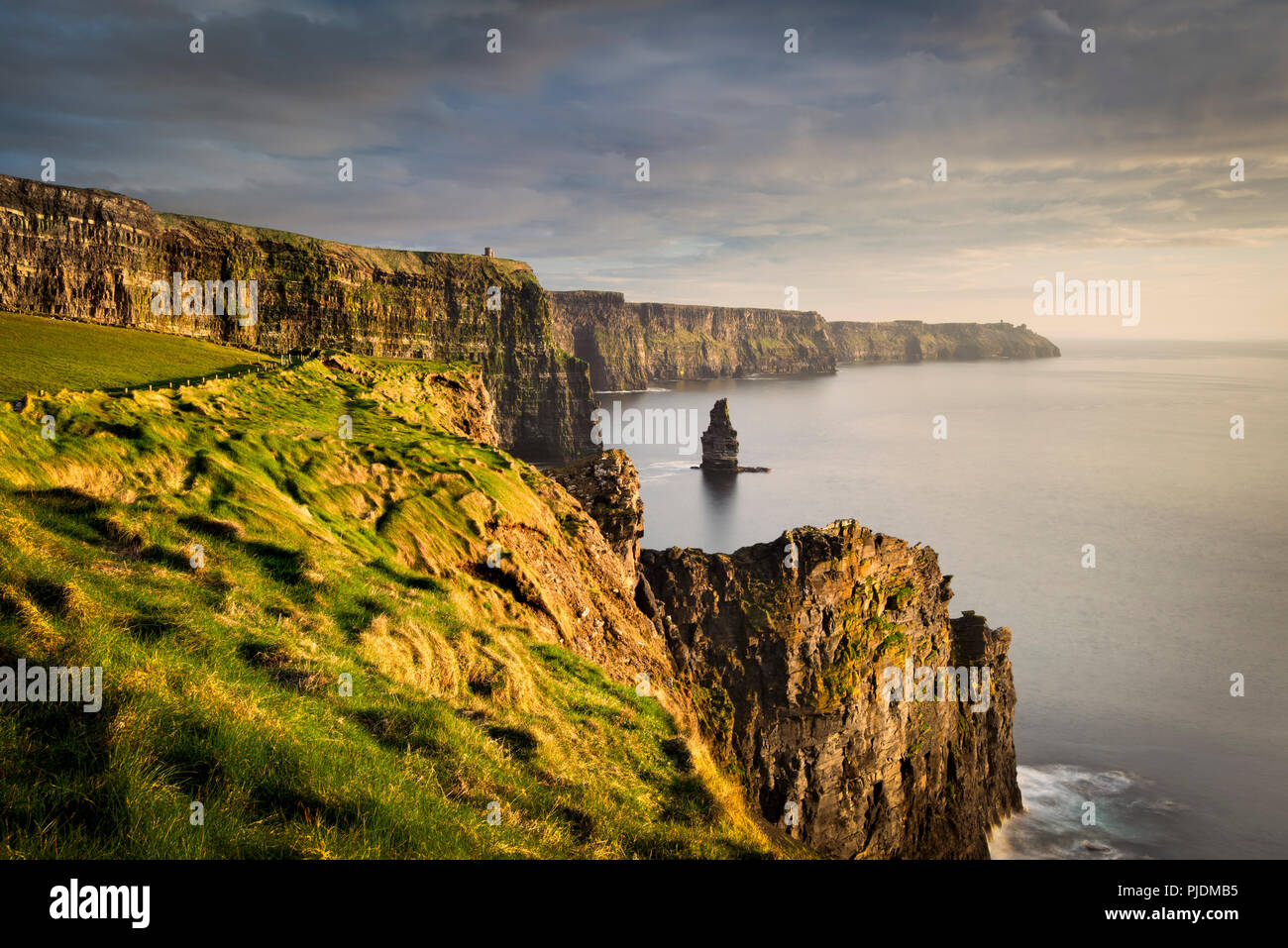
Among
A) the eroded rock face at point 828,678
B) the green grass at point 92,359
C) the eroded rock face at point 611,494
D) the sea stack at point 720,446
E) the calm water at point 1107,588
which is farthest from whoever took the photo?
the sea stack at point 720,446

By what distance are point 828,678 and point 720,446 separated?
127m

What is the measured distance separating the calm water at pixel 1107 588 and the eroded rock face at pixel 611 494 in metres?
44.7

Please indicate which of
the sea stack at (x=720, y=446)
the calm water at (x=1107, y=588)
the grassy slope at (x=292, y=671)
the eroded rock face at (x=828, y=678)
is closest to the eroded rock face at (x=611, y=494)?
the eroded rock face at (x=828, y=678)

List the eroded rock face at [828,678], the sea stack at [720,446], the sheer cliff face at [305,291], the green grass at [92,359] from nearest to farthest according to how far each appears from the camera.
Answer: the green grass at [92,359], the eroded rock face at [828,678], the sheer cliff face at [305,291], the sea stack at [720,446]

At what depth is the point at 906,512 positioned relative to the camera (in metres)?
126

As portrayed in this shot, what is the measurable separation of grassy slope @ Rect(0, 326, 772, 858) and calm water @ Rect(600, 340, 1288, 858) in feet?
183

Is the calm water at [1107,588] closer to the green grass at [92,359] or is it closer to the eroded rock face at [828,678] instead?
the eroded rock face at [828,678]

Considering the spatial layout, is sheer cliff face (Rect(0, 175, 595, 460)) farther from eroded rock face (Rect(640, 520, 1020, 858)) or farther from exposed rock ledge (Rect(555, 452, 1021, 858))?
eroded rock face (Rect(640, 520, 1020, 858))

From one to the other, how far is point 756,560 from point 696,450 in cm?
15424

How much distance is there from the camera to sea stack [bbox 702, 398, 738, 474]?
163m

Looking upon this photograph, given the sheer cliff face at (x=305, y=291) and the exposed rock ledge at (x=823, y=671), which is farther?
the sheer cliff face at (x=305, y=291)

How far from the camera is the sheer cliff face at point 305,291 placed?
88.1 m

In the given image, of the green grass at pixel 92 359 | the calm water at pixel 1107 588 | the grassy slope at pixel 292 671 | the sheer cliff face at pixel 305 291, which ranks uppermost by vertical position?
the sheer cliff face at pixel 305 291

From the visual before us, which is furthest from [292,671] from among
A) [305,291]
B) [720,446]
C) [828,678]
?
[720,446]
